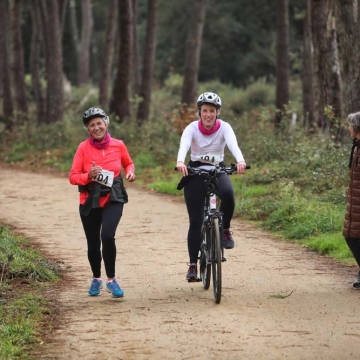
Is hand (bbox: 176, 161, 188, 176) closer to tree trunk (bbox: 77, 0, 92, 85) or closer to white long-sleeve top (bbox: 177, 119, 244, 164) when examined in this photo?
white long-sleeve top (bbox: 177, 119, 244, 164)

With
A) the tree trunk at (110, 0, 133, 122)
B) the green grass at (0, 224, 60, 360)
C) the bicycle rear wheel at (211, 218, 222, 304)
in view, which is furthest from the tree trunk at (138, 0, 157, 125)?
the bicycle rear wheel at (211, 218, 222, 304)

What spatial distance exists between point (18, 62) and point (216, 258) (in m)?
27.5

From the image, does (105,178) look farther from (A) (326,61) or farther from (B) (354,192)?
(A) (326,61)

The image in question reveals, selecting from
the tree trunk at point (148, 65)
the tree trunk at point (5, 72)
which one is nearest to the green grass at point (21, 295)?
the tree trunk at point (148, 65)

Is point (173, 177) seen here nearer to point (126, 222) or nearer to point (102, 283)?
point (126, 222)

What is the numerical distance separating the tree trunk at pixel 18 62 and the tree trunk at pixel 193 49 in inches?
256

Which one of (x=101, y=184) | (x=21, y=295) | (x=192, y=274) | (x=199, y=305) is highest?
(x=101, y=184)

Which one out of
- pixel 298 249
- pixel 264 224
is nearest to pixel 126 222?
pixel 264 224

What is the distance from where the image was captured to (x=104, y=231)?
934 cm

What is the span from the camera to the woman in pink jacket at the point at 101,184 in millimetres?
9328

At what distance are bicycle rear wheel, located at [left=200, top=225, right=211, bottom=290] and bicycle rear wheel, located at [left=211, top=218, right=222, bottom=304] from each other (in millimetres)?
199

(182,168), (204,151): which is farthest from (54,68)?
(182,168)

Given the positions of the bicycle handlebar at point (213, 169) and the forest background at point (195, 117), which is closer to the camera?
the bicycle handlebar at point (213, 169)

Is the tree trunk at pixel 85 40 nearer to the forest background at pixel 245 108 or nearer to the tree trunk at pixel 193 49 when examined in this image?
the forest background at pixel 245 108
